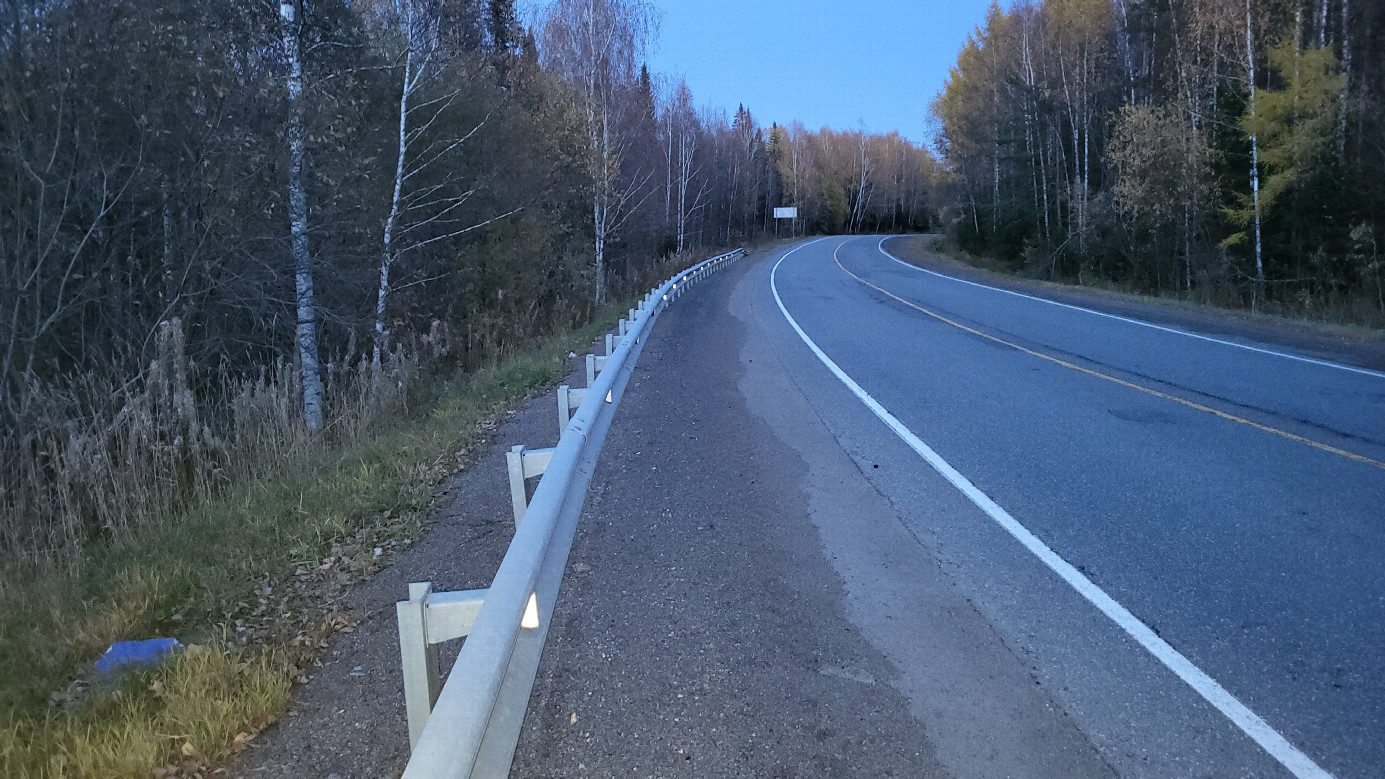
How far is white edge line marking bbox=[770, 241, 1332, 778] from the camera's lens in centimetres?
326

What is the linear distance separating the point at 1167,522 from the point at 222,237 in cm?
1014

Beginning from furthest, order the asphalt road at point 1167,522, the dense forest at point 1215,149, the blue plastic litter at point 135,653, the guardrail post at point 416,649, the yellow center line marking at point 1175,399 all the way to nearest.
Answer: the dense forest at point 1215,149, the yellow center line marking at point 1175,399, the blue plastic litter at point 135,653, the asphalt road at point 1167,522, the guardrail post at point 416,649

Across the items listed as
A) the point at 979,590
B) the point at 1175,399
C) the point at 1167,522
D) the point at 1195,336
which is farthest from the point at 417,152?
the point at 979,590

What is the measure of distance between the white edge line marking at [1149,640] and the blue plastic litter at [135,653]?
4449mm

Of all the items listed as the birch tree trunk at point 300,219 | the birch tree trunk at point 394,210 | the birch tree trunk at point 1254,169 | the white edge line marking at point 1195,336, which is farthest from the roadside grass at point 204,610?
the birch tree trunk at point 1254,169

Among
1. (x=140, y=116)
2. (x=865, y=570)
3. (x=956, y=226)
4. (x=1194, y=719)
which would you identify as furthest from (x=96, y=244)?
(x=956, y=226)

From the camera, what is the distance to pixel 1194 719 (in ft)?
11.4

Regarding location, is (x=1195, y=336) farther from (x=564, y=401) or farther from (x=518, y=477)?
(x=518, y=477)

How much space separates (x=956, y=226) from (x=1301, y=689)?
5335 centimetres

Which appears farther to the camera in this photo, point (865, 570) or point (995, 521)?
point (995, 521)

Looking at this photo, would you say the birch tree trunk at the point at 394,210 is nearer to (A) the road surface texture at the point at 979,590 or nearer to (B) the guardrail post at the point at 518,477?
(A) the road surface texture at the point at 979,590

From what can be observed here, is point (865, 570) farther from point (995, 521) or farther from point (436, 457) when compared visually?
point (436, 457)

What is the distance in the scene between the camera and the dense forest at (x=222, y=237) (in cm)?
763

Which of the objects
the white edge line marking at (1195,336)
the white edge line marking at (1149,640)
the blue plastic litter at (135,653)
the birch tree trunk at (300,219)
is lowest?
the white edge line marking at (1149,640)
